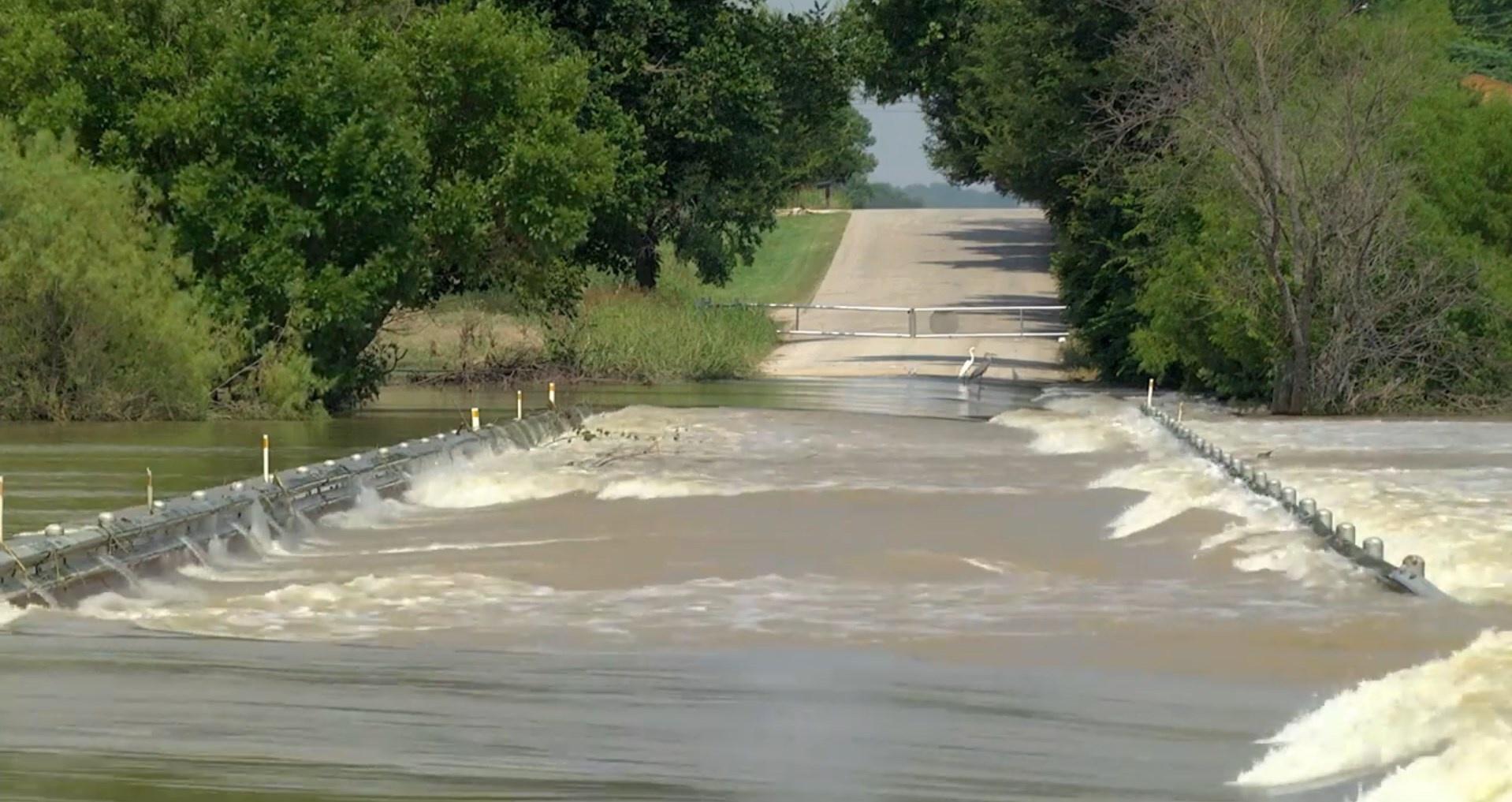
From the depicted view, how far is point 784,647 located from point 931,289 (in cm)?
6383

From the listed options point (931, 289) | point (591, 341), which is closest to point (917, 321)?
point (931, 289)

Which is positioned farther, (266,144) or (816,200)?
(816,200)

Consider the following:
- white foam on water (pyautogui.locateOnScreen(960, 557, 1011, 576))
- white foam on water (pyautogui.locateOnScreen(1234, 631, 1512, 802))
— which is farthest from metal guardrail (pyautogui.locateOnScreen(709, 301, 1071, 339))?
white foam on water (pyautogui.locateOnScreen(1234, 631, 1512, 802))

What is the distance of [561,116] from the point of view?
4038 cm

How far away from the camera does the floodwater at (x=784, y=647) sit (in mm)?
11250

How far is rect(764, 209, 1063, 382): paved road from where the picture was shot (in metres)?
55.8

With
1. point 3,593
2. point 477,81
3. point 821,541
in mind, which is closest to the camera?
point 3,593

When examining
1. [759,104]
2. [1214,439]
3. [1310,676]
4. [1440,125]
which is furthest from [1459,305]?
[1310,676]

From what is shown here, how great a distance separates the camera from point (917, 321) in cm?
6831

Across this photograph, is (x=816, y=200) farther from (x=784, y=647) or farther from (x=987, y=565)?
(x=784, y=647)

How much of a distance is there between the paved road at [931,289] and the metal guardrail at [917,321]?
32 centimetres

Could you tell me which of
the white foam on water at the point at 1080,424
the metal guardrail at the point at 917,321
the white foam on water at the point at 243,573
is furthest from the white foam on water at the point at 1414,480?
the metal guardrail at the point at 917,321

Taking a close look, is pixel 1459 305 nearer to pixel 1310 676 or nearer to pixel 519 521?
pixel 519 521

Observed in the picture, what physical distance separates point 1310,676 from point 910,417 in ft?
76.8
